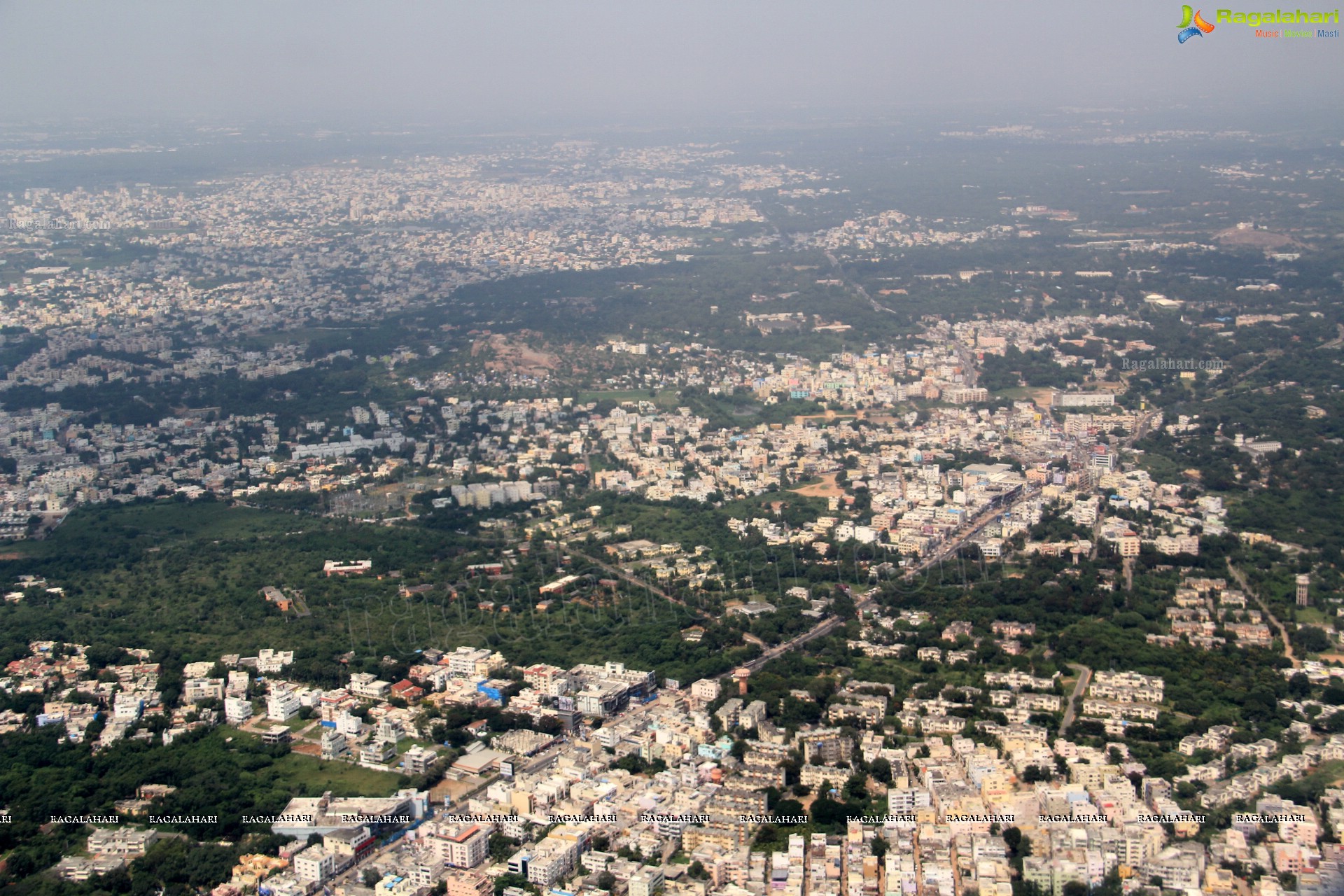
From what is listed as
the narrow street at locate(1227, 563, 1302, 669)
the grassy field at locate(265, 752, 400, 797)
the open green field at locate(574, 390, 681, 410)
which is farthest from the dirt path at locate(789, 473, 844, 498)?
the grassy field at locate(265, 752, 400, 797)

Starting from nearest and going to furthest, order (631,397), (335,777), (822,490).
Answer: (335,777) < (822,490) < (631,397)

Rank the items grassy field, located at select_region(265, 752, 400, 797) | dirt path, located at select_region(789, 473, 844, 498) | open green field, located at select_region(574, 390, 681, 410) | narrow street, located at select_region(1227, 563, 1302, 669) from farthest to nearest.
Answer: open green field, located at select_region(574, 390, 681, 410) < dirt path, located at select_region(789, 473, 844, 498) < narrow street, located at select_region(1227, 563, 1302, 669) < grassy field, located at select_region(265, 752, 400, 797)

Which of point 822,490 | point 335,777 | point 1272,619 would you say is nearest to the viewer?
point 335,777

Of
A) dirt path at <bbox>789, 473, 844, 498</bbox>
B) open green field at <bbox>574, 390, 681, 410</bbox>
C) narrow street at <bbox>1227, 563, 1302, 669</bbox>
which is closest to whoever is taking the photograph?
narrow street at <bbox>1227, 563, 1302, 669</bbox>

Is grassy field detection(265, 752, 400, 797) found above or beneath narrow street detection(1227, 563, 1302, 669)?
beneath

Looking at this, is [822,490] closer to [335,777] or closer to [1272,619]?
[1272,619]

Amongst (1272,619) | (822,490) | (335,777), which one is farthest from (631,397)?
(335,777)

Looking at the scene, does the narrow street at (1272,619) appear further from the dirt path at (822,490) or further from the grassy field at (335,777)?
the grassy field at (335,777)

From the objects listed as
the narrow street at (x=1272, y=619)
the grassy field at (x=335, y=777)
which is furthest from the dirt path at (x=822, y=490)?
the grassy field at (x=335, y=777)

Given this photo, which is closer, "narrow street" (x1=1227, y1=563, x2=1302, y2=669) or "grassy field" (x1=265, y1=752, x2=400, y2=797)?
"grassy field" (x1=265, y1=752, x2=400, y2=797)

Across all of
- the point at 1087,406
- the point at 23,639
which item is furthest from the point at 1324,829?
the point at 1087,406

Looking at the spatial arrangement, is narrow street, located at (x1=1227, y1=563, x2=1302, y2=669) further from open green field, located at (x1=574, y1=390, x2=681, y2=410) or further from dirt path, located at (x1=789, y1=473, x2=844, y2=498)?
open green field, located at (x1=574, y1=390, x2=681, y2=410)

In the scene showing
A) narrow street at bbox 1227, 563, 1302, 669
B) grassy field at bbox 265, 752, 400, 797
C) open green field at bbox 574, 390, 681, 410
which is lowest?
grassy field at bbox 265, 752, 400, 797

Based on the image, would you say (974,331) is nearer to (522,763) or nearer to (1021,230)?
(1021,230)
